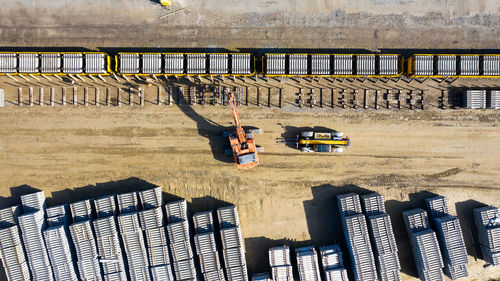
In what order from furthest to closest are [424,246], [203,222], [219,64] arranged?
[203,222]
[219,64]
[424,246]

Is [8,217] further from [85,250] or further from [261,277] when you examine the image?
[261,277]

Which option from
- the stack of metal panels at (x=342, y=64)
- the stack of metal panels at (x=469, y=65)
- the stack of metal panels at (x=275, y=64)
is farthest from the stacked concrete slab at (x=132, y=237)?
the stack of metal panels at (x=469, y=65)

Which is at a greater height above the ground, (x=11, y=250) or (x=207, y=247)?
(x=207, y=247)

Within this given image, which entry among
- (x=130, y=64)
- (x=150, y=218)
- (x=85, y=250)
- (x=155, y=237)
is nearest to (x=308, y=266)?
(x=155, y=237)

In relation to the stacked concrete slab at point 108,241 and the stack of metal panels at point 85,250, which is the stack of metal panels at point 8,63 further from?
the stack of metal panels at point 85,250

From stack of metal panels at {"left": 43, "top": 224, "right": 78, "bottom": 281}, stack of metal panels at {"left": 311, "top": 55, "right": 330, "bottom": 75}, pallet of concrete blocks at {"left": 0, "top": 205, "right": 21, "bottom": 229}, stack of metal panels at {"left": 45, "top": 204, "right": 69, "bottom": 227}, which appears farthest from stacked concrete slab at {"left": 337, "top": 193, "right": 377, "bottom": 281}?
pallet of concrete blocks at {"left": 0, "top": 205, "right": 21, "bottom": 229}
